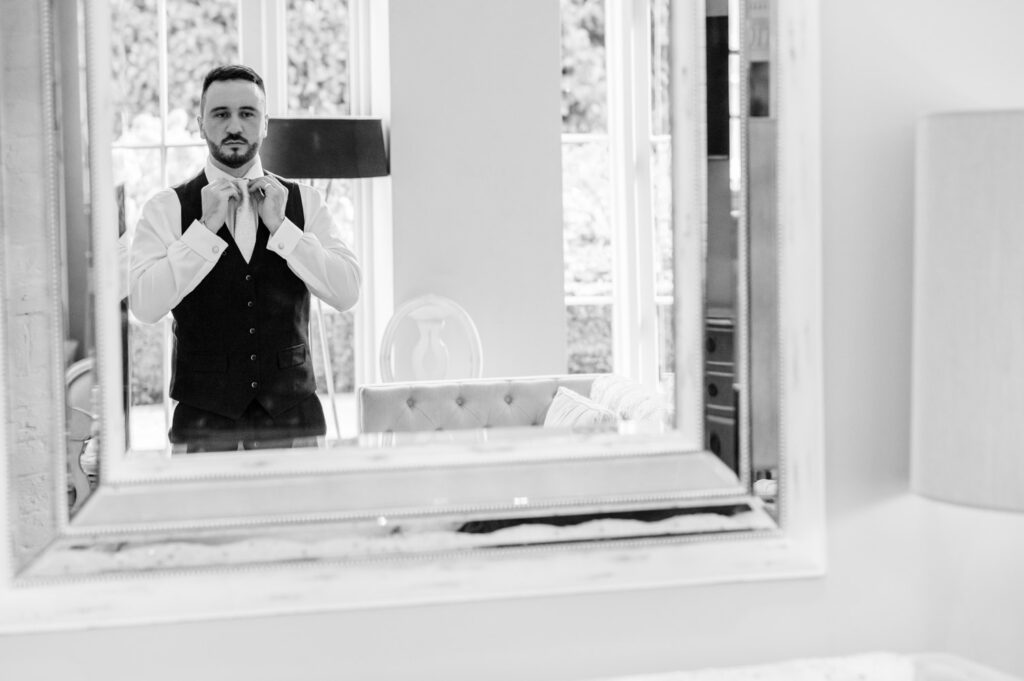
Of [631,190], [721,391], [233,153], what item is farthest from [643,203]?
[233,153]

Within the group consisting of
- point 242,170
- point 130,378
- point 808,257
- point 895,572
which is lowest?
point 895,572

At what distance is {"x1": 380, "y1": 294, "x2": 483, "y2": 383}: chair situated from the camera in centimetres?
123

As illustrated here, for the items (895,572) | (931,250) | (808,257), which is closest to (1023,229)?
(931,250)

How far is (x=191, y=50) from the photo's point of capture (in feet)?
3.86

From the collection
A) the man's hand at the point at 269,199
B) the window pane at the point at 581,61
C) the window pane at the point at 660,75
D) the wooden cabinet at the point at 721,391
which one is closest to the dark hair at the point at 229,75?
the man's hand at the point at 269,199

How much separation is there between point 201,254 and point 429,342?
0.96 ft

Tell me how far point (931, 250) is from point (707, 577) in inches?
19.4

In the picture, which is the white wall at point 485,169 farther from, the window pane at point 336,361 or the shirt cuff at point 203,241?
the shirt cuff at point 203,241

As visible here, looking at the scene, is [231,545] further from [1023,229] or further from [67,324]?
[1023,229]

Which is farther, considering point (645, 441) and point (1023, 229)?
point (645, 441)

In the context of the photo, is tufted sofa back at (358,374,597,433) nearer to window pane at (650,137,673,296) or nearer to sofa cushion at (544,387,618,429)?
sofa cushion at (544,387,618,429)

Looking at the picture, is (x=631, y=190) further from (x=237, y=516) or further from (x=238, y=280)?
(x=237, y=516)

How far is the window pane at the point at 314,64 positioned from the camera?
1.19 m

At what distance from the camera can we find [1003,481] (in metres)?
1.14
